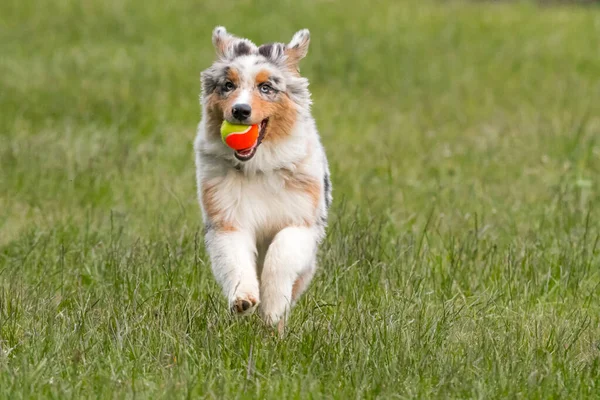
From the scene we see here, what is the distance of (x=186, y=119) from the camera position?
11.4 meters

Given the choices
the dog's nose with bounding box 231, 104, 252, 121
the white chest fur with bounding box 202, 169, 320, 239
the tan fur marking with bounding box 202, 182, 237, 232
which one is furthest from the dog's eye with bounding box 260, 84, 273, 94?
the tan fur marking with bounding box 202, 182, 237, 232

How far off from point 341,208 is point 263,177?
198 cm

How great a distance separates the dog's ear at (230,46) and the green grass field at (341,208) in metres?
1.19

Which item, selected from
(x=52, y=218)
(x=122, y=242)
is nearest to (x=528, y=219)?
(x=122, y=242)

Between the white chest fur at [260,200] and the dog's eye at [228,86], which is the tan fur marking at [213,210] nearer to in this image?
the white chest fur at [260,200]

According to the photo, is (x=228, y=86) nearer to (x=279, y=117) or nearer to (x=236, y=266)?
(x=279, y=117)

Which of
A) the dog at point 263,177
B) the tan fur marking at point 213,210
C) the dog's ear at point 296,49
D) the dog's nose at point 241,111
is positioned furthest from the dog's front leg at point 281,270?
the dog's ear at point 296,49

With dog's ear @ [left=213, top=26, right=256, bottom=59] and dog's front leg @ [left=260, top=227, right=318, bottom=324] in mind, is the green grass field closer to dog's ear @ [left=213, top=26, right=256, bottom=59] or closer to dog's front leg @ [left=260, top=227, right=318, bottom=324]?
dog's front leg @ [left=260, top=227, right=318, bottom=324]

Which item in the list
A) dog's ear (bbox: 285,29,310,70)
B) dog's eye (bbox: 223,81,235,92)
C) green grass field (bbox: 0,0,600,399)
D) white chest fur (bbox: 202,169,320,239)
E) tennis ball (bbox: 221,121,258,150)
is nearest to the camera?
green grass field (bbox: 0,0,600,399)

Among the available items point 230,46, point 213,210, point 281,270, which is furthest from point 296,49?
point 281,270

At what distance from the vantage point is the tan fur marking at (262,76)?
4973mm

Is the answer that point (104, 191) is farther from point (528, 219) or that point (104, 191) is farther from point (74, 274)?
point (528, 219)

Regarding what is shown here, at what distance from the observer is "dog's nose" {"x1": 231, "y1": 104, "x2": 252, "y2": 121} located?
4797mm

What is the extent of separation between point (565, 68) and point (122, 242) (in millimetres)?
9364
